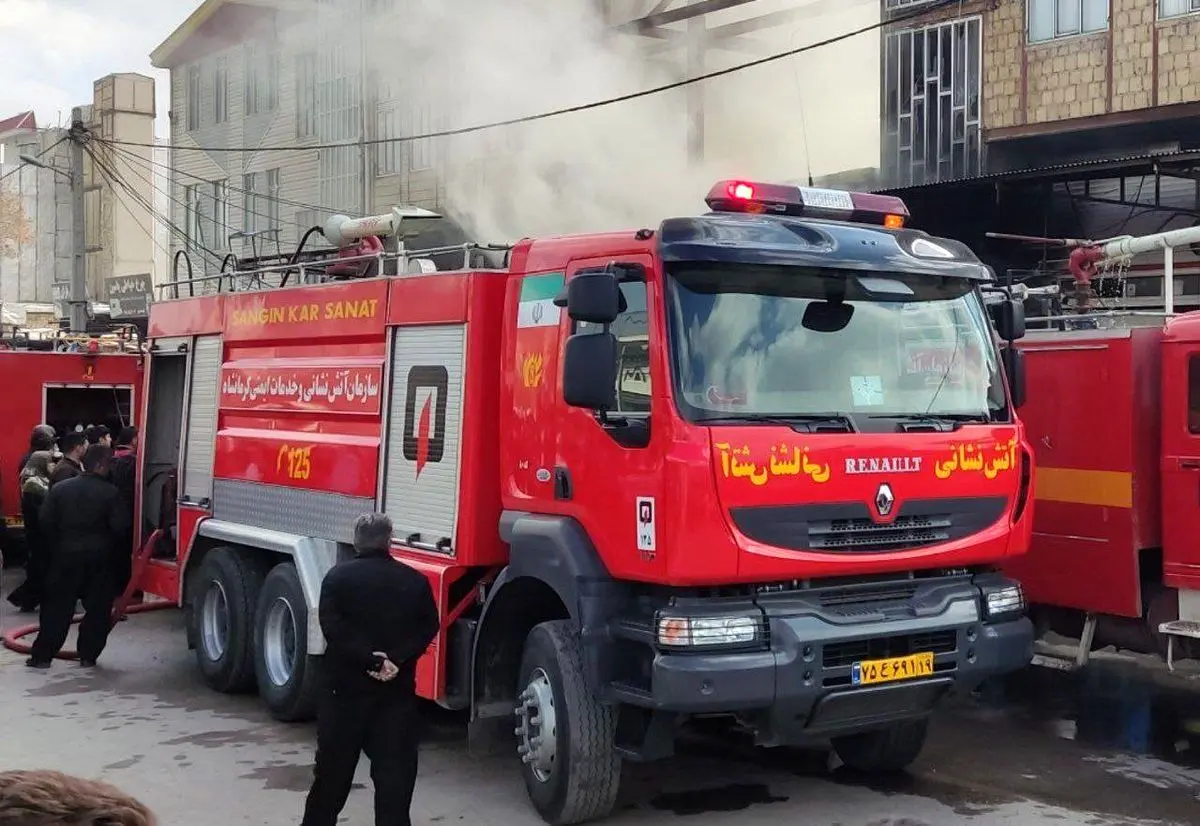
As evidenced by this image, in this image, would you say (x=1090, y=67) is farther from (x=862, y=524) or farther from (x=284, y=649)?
(x=284, y=649)

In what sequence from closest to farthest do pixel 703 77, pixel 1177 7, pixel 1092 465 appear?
pixel 1092 465 → pixel 703 77 → pixel 1177 7

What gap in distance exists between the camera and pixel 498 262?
6.82 m

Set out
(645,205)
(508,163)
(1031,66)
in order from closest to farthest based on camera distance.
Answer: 1. (1031,66)
2. (645,205)
3. (508,163)

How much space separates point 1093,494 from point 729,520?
307cm

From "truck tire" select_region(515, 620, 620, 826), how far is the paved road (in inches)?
9.8

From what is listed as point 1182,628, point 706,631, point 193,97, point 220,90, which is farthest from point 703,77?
point 193,97

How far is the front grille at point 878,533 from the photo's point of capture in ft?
17.0

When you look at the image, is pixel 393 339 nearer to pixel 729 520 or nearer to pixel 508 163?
pixel 729 520

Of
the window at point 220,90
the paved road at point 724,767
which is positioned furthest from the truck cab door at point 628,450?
the window at point 220,90

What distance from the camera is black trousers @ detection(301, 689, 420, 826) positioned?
4949 millimetres

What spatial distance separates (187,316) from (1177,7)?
12.6 m

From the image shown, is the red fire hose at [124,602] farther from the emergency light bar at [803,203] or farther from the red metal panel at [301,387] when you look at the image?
the emergency light bar at [803,203]

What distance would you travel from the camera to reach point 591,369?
5078mm

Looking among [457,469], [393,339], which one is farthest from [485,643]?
[393,339]
